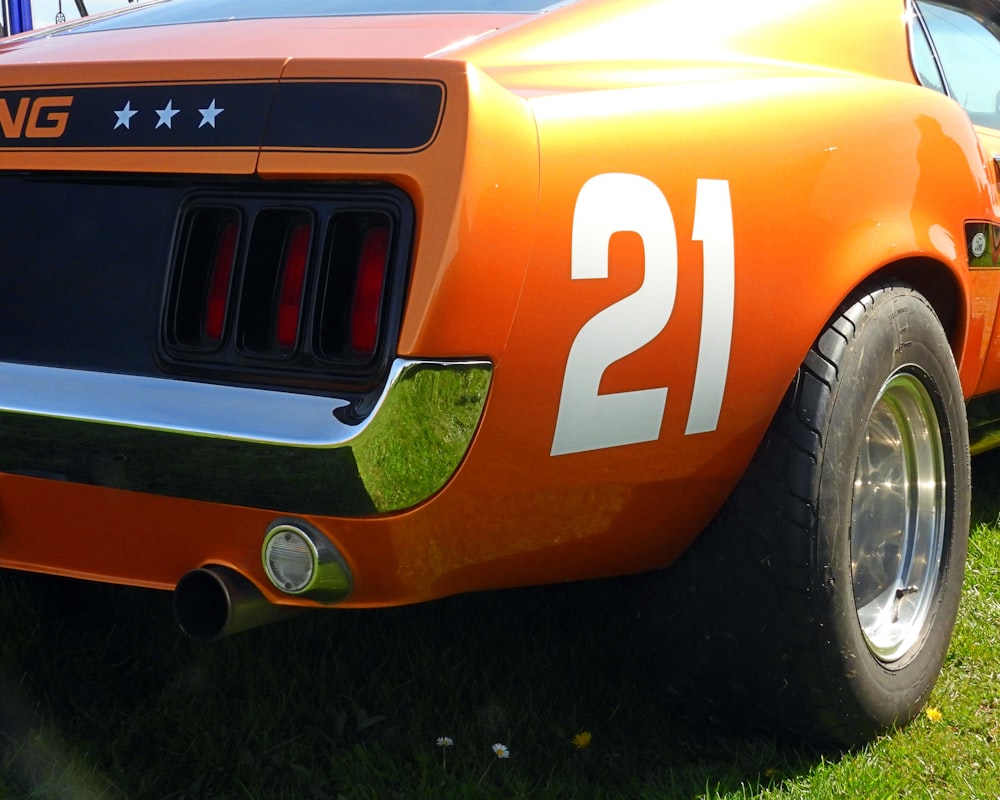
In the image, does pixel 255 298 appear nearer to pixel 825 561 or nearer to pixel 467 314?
pixel 467 314

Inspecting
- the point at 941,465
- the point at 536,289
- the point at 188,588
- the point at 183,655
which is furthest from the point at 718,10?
the point at 183,655

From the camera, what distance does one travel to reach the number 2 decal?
5.51ft

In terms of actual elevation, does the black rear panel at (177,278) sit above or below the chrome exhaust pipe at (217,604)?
above

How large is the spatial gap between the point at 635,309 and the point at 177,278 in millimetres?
634

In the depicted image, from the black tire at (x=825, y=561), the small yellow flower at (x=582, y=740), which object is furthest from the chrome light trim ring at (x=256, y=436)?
the small yellow flower at (x=582, y=740)

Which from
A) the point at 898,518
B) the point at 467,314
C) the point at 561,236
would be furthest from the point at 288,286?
the point at 898,518

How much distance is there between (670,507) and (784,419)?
247 mm

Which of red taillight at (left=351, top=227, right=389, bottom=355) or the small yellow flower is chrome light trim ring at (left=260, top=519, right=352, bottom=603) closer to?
red taillight at (left=351, top=227, right=389, bottom=355)

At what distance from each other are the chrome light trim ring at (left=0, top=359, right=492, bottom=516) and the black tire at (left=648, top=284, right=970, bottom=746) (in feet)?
2.17

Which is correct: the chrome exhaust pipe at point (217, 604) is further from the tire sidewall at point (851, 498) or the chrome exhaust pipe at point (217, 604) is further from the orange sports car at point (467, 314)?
the tire sidewall at point (851, 498)

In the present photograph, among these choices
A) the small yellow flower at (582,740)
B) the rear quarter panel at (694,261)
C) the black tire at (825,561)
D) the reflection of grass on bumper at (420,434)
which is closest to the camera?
the reflection of grass on bumper at (420,434)

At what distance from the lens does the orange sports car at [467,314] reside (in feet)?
5.17

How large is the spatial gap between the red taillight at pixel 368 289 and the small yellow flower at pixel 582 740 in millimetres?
988

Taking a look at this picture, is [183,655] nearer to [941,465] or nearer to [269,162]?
[269,162]
